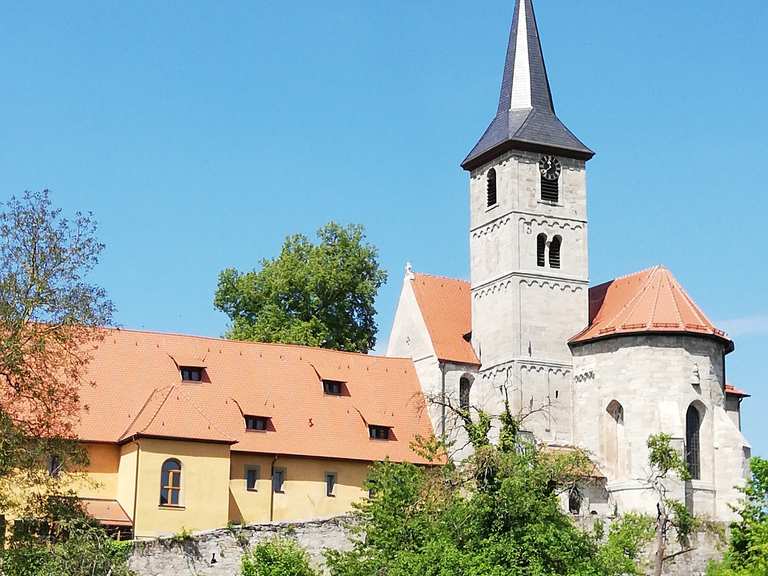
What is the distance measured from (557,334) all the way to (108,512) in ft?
59.8

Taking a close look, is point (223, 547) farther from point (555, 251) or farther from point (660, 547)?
point (555, 251)

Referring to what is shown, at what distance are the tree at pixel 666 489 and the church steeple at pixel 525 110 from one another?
12225 mm

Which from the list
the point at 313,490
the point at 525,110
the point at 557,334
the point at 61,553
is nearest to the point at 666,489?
the point at 557,334

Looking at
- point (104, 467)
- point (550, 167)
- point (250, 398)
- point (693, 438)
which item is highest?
point (550, 167)

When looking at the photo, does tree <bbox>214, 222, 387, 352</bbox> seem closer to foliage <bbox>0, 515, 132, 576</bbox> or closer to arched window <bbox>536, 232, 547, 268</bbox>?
arched window <bbox>536, 232, 547, 268</bbox>

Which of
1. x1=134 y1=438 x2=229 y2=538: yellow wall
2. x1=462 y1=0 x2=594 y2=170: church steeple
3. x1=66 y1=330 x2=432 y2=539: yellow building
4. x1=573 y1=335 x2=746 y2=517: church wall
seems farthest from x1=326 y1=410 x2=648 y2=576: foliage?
x1=462 y1=0 x2=594 y2=170: church steeple

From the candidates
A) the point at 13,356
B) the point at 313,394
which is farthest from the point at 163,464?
the point at 13,356

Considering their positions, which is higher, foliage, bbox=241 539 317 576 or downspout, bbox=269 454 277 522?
downspout, bbox=269 454 277 522

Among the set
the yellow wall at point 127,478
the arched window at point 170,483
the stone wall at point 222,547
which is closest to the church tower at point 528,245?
the stone wall at point 222,547

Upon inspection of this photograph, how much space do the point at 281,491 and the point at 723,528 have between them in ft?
48.2

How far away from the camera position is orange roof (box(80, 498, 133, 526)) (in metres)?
42.0

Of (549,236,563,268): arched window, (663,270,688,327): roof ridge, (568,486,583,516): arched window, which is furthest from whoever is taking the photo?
(549,236,563,268): arched window

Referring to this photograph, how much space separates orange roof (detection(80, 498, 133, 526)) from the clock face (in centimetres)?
2033

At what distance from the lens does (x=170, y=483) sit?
42.9 meters
